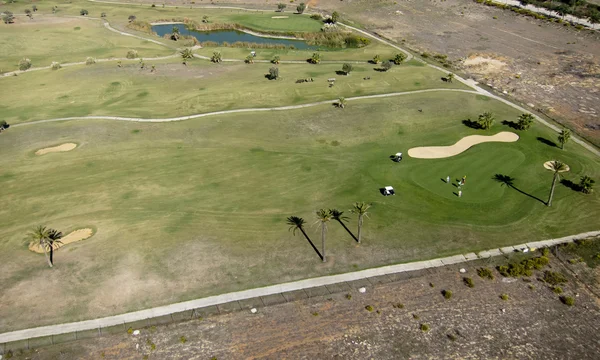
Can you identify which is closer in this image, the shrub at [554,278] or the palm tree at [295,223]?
the shrub at [554,278]

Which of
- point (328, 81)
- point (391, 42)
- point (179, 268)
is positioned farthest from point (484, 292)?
point (391, 42)

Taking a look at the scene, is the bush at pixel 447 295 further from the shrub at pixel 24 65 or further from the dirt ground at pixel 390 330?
the shrub at pixel 24 65

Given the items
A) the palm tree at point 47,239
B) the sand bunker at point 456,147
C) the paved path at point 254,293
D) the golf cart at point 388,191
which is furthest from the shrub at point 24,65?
the golf cart at point 388,191

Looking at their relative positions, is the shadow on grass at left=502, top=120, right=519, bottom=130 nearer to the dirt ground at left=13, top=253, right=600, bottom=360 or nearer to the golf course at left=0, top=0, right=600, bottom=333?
the golf course at left=0, top=0, right=600, bottom=333

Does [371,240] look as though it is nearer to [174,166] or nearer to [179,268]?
[179,268]

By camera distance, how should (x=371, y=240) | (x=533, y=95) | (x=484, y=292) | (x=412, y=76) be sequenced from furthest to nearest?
(x=412, y=76), (x=533, y=95), (x=371, y=240), (x=484, y=292)

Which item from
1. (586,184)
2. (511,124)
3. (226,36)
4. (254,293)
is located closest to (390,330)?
(254,293)

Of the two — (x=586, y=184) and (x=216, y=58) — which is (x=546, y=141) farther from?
(x=216, y=58)

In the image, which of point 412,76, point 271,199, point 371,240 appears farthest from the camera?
point 412,76
